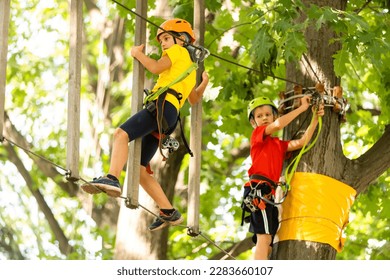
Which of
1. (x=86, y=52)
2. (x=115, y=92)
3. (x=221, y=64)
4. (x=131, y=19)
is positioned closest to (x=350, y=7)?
(x=221, y=64)

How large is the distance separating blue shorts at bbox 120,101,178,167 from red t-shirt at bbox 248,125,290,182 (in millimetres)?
800

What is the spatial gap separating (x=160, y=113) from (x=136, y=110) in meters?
0.16

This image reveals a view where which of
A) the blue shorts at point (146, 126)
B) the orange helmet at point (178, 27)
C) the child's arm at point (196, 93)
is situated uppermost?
the orange helmet at point (178, 27)

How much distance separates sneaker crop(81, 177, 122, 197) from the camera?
741 centimetres

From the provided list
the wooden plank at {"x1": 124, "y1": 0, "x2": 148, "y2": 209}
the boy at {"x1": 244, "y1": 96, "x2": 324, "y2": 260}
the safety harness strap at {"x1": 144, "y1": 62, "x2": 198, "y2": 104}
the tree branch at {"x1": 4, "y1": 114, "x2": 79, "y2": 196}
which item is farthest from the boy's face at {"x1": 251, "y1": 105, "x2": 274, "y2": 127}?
the tree branch at {"x1": 4, "y1": 114, "x2": 79, "y2": 196}

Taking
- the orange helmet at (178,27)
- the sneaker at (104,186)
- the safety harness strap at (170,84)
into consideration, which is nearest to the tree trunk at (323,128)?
the orange helmet at (178,27)

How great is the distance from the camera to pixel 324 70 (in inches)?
349

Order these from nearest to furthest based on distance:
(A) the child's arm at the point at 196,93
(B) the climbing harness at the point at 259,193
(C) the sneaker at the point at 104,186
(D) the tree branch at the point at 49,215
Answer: (C) the sneaker at the point at 104,186 < (A) the child's arm at the point at 196,93 < (B) the climbing harness at the point at 259,193 < (D) the tree branch at the point at 49,215

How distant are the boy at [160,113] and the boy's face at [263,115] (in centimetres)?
63

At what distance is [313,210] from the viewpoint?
27.6 feet

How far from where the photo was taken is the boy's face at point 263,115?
8766 millimetres

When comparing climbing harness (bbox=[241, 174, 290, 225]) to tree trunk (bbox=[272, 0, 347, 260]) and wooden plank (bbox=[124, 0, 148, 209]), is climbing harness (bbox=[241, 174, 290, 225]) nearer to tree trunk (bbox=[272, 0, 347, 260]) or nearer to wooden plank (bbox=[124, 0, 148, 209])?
tree trunk (bbox=[272, 0, 347, 260])

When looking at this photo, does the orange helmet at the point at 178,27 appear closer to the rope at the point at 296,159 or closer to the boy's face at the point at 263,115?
the boy's face at the point at 263,115
